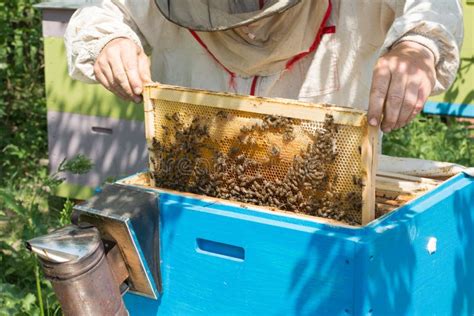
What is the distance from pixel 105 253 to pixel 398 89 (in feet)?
2.84

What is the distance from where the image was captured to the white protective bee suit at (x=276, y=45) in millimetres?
2426

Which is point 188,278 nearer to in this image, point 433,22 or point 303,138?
point 303,138

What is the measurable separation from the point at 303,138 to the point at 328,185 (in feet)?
0.44

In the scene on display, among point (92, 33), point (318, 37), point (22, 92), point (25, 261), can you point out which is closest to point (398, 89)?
point (318, 37)

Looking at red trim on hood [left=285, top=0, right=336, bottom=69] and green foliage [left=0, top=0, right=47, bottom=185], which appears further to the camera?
green foliage [left=0, top=0, right=47, bottom=185]

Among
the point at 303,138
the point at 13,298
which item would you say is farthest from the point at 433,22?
the point at 13,298

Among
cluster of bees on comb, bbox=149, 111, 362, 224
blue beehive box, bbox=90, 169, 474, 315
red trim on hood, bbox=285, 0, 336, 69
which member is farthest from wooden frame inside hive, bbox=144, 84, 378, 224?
red trim on hood, bbox=285, 0, 336, 69

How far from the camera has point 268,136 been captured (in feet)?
6.79

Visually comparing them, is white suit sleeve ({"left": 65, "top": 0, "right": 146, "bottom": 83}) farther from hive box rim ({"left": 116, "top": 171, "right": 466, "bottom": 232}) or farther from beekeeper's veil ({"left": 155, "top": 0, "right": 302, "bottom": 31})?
hive box rim ({"left": 116, "top": 171, "right": 466, "bottom": 232})

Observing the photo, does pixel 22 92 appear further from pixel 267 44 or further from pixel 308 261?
pixel 308 261

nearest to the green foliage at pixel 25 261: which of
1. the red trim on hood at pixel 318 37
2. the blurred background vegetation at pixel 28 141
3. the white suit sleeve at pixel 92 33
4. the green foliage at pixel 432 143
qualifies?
the blurred background vegetation at pixel 28 141

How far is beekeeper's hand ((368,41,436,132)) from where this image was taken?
1880 mm

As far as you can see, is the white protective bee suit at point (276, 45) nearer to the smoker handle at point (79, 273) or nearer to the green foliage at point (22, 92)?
the smoker handle at point (79, 273)

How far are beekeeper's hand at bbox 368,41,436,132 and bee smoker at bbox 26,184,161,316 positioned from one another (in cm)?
65
